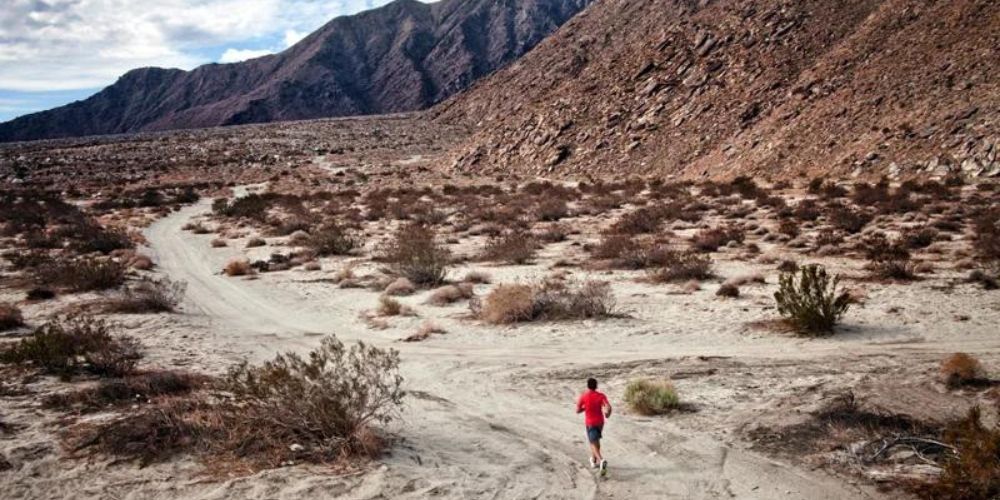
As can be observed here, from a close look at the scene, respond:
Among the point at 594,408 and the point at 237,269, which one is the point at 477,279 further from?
the point at 594,408

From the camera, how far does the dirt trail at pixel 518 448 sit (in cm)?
691

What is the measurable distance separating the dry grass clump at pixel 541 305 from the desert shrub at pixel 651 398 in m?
4.82

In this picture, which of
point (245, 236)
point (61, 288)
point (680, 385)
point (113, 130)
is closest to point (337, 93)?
point (113, 130)

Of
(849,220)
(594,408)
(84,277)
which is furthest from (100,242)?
(849,220)

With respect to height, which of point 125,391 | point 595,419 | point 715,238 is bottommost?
point 595,419

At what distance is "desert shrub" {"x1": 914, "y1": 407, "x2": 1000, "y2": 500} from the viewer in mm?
5922

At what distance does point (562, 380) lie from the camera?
414 inches

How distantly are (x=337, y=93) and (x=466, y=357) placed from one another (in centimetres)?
18044

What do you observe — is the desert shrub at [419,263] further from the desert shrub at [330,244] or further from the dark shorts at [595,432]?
the dark shorts at [595,432]

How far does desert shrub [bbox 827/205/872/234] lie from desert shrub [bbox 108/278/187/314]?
21.0 metres

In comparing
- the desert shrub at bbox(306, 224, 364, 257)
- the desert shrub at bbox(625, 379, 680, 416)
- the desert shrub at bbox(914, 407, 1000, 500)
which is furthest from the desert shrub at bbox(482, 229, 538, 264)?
the desert shrub at bbox(914, 407, 1000, 500)

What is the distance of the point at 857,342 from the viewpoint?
11492 mm

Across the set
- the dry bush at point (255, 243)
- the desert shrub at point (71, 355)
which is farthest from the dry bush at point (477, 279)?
the dry bush at point (255, 243)

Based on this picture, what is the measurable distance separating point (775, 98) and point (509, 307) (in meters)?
36.4
